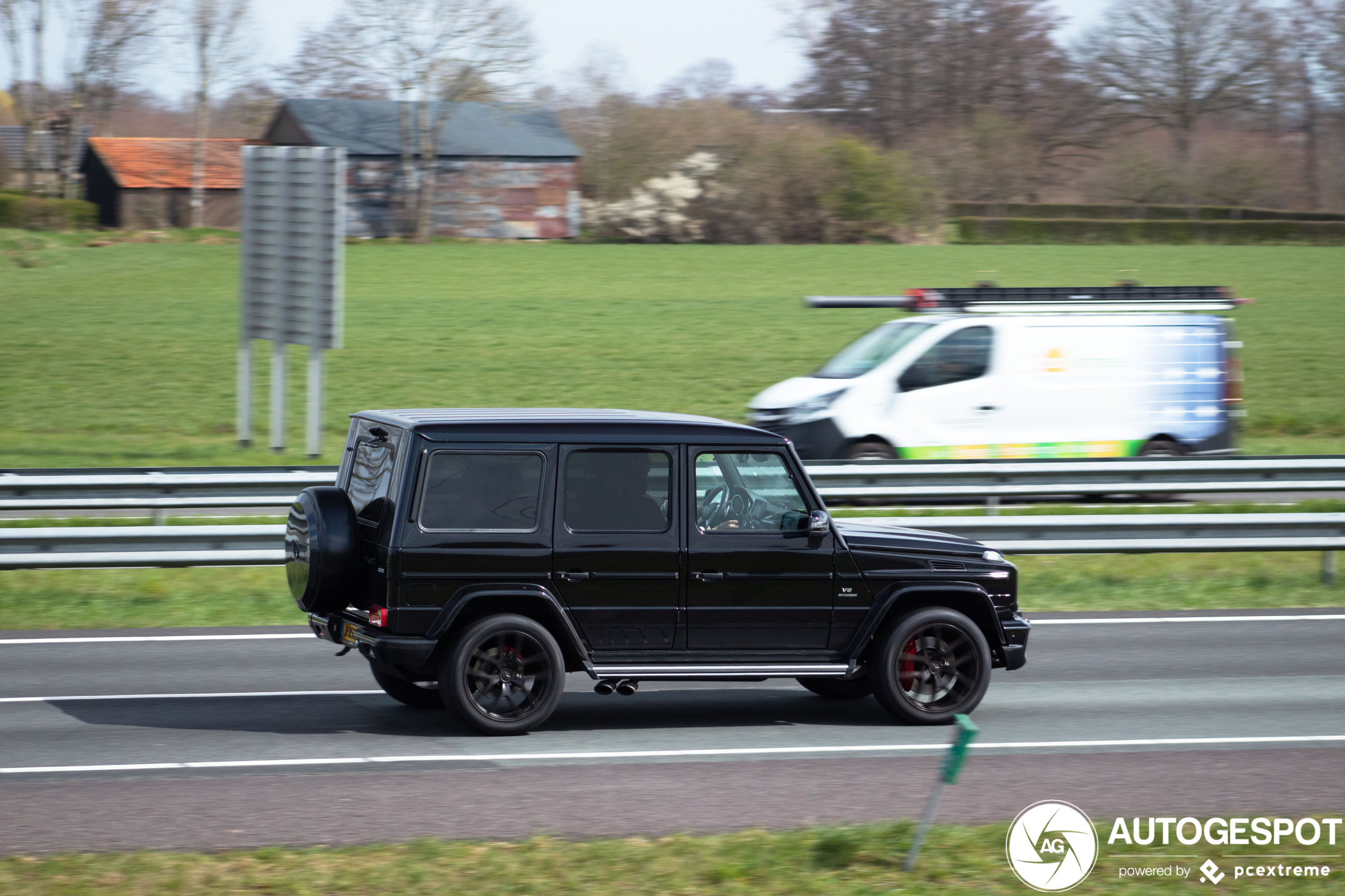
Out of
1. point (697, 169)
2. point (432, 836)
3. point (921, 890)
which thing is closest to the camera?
point (921, 890)

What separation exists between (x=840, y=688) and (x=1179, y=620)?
4214 millimetres

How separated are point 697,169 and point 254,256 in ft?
107

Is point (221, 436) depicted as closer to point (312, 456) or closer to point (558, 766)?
point (312, 456)

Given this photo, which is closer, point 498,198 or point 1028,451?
point 1028,451

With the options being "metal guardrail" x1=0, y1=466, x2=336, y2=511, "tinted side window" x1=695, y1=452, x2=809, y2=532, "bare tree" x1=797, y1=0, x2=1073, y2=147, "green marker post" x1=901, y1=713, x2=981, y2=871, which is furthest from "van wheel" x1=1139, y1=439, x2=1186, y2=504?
"bare tree" x1=797, y1=0, x2=1073, y2=147

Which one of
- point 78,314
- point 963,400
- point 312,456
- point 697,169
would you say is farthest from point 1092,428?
point 697,169

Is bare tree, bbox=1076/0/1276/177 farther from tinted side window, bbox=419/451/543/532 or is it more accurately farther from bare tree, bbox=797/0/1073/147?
tinted side window, bbox=419/451/543/532

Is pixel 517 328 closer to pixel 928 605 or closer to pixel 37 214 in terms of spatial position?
pixel 928 605

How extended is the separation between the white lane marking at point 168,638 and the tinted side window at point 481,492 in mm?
3483

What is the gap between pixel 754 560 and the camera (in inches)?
311

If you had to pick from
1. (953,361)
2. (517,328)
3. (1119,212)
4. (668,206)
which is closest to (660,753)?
(953,361)

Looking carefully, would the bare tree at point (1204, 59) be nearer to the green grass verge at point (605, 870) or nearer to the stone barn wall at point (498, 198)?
the stone barn wall at point (498, 198)

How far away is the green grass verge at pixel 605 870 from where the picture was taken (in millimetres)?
5035

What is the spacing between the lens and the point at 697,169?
53094mm
